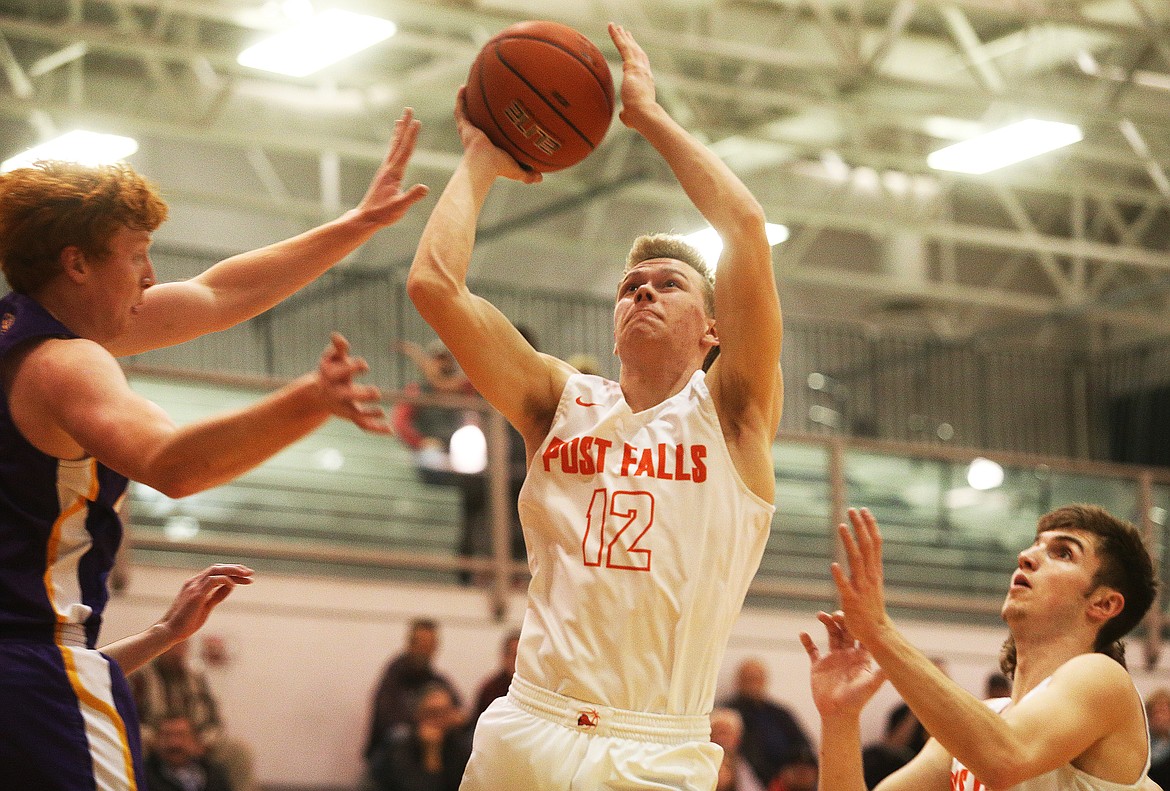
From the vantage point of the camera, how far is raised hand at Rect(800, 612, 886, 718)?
3584 millimetres

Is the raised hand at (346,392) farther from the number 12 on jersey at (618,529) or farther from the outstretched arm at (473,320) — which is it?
the number 12 on jersey at (618,529)

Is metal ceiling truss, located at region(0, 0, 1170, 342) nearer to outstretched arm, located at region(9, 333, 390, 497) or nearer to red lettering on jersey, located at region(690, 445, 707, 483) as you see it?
red lettering on jersey, located at region(690, 445, 707, 483)

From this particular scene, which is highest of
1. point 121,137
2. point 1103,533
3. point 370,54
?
point 370,54

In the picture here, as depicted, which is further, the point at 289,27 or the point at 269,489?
the point at 289,27

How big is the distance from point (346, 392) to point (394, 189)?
125 centimetres

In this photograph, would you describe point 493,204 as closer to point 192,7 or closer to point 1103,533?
point 192,7

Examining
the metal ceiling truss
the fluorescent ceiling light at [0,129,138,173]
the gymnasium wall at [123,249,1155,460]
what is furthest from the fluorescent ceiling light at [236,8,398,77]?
the gymnasium wall at [123,249,1155,460]

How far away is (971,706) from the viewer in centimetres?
337

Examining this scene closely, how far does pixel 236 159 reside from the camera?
56.4 ft

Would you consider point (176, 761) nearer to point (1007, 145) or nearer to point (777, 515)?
point (777, 515)

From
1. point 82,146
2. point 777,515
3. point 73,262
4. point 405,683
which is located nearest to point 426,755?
point 405,683

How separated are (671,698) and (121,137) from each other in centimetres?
1153

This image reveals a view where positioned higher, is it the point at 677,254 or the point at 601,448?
the point at 677,254

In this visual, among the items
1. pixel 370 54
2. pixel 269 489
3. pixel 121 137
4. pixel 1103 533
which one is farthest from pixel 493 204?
pixel 1103 533
